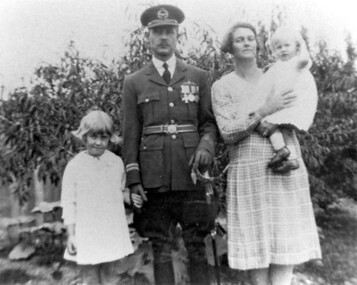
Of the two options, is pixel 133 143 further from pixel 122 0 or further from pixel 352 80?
pixel 352 80

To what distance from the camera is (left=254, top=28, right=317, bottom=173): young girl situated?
2.18m

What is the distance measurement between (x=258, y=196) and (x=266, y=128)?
1.12ft

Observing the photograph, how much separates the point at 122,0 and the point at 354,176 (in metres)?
2.55

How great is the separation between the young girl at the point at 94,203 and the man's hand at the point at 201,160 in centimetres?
45

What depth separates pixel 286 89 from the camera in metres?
2.21

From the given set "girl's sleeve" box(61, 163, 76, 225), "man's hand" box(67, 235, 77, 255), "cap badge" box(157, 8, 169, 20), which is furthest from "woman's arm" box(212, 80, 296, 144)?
"man's hand" box(67, 235, 77, 255)

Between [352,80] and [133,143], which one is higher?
[352,80]

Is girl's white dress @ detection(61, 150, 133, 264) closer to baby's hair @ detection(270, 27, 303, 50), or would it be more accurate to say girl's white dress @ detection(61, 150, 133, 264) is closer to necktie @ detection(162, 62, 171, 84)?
necktie @ detection(162, 62, 171, 84)

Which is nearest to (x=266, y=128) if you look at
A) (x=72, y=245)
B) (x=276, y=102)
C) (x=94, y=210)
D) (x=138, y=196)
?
(x=276, y=102)

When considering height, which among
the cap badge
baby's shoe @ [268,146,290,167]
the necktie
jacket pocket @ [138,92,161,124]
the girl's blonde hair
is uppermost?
the cap badge

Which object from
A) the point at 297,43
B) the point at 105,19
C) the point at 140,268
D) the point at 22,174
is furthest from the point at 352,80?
the point at 22,174

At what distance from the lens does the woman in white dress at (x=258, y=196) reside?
7.22 feet

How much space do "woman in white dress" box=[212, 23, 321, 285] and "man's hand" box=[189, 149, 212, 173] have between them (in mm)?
142

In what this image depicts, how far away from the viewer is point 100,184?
239cm
